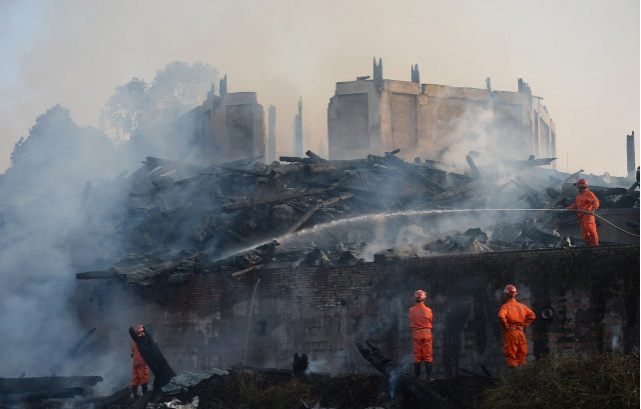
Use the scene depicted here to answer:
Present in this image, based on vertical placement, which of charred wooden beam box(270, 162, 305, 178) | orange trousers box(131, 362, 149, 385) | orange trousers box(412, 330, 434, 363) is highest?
charred wooden beam box(270, 162, 305, 178)

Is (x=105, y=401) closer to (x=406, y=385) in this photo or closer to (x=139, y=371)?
(x=139, y=371)

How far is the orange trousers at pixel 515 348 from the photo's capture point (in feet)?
34.9

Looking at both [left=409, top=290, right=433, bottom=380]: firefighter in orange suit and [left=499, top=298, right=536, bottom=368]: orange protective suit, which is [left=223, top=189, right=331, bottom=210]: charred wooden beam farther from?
[left=499, top=298, right=536, bottom=368]: orange protective suit

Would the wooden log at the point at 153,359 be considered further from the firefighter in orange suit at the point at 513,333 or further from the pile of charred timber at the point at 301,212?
the firefighter in orange suit at the point at 513,333

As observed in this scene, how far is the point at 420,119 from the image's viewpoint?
136 ft

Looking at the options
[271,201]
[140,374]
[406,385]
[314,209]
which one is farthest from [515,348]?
[271,201]

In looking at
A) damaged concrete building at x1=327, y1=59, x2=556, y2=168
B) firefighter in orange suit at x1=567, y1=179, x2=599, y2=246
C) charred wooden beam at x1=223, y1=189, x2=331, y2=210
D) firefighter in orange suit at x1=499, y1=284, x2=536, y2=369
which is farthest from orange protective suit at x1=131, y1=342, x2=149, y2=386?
damaged concrete building at x1=327, y1=59, x2=556, y2=168

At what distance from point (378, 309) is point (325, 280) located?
1.20 m

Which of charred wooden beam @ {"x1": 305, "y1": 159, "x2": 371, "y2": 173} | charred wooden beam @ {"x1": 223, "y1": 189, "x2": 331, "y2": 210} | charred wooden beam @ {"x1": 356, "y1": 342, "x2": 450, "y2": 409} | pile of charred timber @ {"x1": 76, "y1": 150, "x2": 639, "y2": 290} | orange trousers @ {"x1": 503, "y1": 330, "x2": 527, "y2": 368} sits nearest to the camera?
charred wooden beam @ {"x1": 356, "y1": 342, "x2": 450, "y2": 409}

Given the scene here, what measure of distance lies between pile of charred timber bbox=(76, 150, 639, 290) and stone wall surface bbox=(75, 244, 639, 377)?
0.57m

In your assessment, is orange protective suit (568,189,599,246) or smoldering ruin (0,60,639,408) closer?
smoldering ruin (0,60,639,408)

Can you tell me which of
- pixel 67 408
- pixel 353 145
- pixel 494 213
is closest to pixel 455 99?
pixel 353 145

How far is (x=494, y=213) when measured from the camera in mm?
19797

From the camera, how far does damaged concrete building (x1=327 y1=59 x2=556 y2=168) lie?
132 feet
